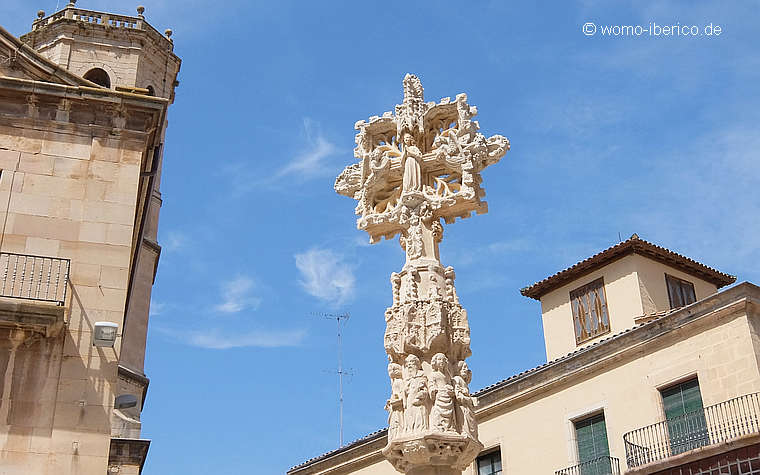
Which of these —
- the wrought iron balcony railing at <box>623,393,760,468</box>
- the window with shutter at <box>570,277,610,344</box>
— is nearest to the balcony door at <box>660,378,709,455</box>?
the wrought iron balcony railing at <box>623,393,760,468</box>

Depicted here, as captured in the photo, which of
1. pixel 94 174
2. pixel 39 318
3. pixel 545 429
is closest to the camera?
pixel 39 318

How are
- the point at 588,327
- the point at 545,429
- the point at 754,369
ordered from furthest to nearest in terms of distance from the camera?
the point at 588,327 < the point at 545,429 < the point at 754,369

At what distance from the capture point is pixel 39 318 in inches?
378

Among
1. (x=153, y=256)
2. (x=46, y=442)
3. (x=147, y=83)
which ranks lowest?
(x=46, y=442)

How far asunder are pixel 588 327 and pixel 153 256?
1199cm

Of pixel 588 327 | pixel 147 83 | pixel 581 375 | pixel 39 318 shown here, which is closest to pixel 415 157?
pixel 39 318

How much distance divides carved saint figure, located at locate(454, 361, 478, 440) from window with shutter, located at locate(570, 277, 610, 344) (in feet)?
49.4

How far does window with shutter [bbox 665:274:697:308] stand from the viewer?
863 inches

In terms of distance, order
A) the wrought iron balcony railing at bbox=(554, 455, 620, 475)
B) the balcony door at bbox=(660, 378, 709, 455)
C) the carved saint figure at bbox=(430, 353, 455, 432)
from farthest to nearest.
A: the wrought iron balcony railing at bbox=(554, 455, 620, 475), the balcony door at bbox=(660, 378, 709, 455), the carved saint figure at bbox=(430, 353, 455, 432)

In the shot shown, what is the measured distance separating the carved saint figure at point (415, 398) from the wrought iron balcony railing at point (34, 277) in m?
4.76

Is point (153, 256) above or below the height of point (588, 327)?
above

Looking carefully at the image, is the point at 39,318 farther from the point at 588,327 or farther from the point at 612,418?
the point at 588,327

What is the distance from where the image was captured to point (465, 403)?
23.4 ft

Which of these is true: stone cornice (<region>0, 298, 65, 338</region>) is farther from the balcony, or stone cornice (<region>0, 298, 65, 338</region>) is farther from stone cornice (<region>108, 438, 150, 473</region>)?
stone cornice (<region>108, 438, 150, 473</region>)
